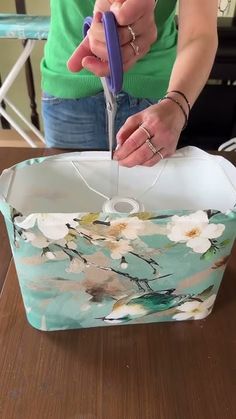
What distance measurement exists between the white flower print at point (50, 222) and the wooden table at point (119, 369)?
155 mm

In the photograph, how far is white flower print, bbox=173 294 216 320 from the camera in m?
0.48

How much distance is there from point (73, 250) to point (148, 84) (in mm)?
455

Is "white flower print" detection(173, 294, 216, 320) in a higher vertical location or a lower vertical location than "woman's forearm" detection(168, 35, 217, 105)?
lower

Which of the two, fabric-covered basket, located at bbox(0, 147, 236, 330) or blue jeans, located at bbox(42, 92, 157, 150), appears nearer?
fabric-covered basket, located at bbox(0, 147, 236, 330)

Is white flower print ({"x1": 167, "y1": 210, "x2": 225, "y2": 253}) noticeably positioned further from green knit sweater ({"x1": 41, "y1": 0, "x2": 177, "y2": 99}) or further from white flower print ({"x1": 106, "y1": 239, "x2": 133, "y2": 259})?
green knit sweater ({"x1": 41, "y1": 0, "x2": 177, "y2": 99})

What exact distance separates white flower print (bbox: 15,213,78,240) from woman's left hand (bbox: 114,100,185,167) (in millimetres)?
143

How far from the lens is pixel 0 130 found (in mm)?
1914

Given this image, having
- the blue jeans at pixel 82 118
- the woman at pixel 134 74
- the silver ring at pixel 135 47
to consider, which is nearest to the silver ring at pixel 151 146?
the woman at pixel 134 74

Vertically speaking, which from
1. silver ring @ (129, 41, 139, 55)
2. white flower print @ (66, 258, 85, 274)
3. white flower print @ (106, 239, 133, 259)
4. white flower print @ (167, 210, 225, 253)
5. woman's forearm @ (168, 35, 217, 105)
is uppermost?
silver ring @ (129, 41, 139, 55)

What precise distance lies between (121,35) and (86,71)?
29 centimetres

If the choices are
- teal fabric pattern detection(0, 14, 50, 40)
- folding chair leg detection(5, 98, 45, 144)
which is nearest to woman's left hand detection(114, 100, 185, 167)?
teal fabric pattern detection(0, 14, 50, 40)

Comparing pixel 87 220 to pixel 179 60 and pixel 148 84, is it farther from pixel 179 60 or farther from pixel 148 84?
pixel 148 84

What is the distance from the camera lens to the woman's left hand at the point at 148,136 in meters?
0.49

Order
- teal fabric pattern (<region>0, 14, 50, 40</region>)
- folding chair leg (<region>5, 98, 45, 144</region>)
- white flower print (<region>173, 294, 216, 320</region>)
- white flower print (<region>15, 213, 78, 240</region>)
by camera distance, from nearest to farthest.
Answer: white flower print (<region>15, 213, 78, 240</region>) → white flower print (<region>173, 294, 216, 320</region>) → teal fabric pattern (<region>0, 14, 50, 40</region>) → folding chair leg (<region>5, 98, 45, 144</region>)
